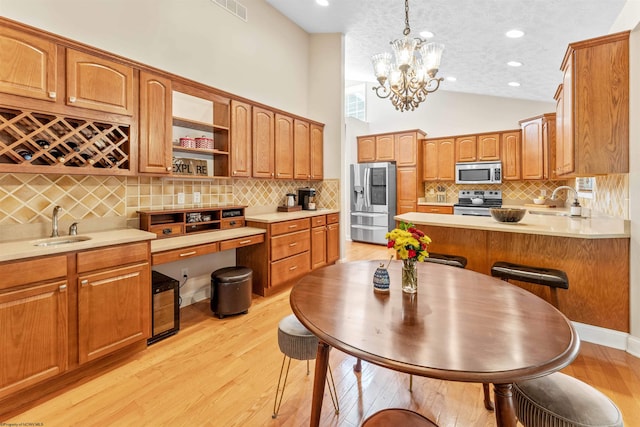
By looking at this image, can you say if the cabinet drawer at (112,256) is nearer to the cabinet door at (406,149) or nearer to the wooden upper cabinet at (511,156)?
the cabinet door at (406,149)

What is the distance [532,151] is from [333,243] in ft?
12.8

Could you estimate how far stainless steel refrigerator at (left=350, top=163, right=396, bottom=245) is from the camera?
6.26m

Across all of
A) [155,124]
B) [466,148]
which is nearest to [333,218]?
[155,124]

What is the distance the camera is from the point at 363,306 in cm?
132

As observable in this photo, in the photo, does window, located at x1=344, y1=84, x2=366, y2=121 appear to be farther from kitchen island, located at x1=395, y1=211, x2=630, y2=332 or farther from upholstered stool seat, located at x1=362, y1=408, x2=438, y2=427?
upholstered stool seat, located at x1=362, y1=408, x2=438, y2=427

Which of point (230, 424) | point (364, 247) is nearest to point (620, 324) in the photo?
point (230, 424)

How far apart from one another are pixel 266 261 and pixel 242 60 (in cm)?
261

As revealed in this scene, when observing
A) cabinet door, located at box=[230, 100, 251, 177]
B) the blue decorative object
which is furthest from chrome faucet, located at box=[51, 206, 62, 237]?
the blue decorative object

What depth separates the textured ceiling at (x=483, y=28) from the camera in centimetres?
284

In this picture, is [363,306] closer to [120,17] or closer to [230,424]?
[230,424]

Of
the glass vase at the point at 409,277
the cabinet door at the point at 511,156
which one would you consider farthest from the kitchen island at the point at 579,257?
the cabinet door at the point at 511,156

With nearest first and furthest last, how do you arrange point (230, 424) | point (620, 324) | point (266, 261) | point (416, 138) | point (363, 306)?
point (363, 306) → point (230, 424) → point (620, 324) → point (266, 261) → point (416, 138)

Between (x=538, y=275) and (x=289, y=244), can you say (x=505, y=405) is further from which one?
(x=289, y=244)

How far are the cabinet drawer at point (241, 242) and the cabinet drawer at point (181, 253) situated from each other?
0.09m
